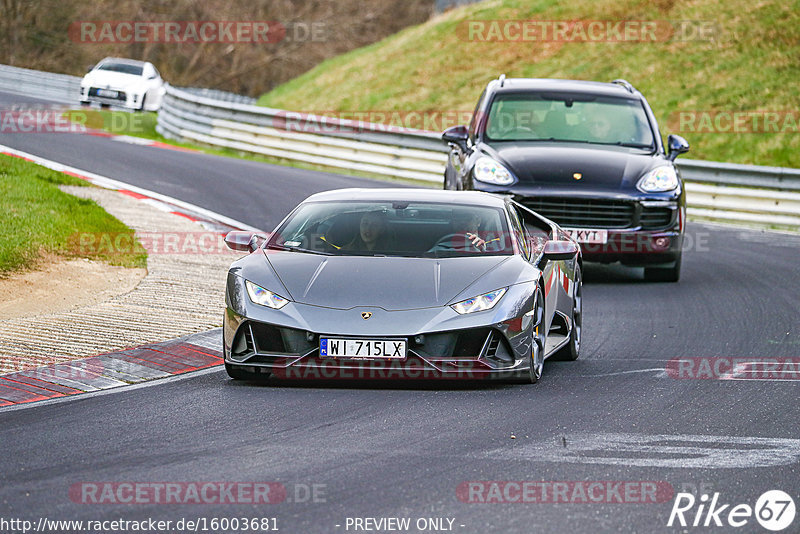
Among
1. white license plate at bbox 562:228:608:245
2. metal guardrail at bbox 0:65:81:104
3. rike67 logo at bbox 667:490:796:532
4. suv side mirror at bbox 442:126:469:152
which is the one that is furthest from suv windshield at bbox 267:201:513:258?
metal guardrail at bbox 0:65:81:104

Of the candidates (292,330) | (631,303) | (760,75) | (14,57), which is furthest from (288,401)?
(14,57)

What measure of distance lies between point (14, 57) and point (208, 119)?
28.6m

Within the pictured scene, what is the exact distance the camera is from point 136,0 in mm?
57406

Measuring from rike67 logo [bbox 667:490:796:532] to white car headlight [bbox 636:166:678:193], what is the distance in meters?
7.88

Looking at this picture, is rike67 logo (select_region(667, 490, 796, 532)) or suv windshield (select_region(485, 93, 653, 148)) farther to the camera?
suv windshield (select_region(485, 93, 653, 148))

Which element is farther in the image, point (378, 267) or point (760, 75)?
point (760, 75)

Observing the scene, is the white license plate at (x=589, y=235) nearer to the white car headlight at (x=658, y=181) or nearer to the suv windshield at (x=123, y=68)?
the white car headlight at (x=658, y=181)

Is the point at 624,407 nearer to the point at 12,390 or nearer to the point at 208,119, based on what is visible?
the point at 12,390

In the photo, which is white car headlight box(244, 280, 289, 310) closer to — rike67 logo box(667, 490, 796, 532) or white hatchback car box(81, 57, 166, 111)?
rike67 logo box(667, 490, 796, 532)

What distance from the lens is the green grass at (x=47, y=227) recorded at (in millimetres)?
13148

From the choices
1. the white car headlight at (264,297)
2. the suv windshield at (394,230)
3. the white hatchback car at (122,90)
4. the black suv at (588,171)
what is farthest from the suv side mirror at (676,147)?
the white hatchback car at (122,90)

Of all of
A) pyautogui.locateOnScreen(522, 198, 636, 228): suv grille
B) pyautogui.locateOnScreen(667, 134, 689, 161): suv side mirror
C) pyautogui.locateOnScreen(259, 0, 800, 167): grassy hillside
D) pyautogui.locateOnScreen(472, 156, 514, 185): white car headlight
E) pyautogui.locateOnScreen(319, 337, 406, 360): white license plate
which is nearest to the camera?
pyautogui.locateOnScreen(319, 337, 406, 360): white license plate

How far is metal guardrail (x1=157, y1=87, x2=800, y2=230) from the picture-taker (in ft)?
69.5

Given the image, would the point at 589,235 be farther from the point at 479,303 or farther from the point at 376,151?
the point at 376,151
